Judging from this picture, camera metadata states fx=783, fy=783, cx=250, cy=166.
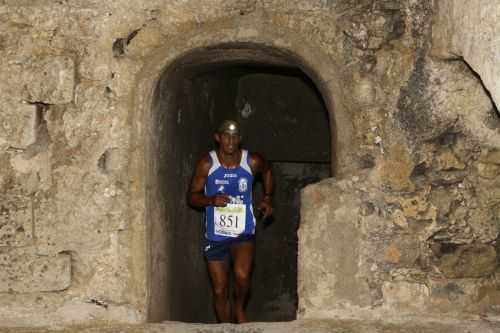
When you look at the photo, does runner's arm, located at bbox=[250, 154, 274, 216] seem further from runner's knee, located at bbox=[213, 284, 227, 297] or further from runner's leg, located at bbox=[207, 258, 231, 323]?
runner's knee, located at bbox=[213, 284, 227, 297]

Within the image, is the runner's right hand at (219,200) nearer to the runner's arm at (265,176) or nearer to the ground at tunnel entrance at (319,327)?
the runner's arm at (265,176)

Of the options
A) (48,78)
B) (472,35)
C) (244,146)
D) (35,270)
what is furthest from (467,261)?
(244,146)

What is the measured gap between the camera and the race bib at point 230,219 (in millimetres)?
5148

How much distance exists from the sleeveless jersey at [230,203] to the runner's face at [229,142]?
4.7 inches

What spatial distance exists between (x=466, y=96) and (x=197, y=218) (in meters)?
2.35

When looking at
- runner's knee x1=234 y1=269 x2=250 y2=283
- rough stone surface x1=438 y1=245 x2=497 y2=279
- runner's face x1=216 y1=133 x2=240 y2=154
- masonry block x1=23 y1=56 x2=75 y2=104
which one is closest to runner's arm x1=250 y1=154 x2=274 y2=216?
runner's face x1=216 y1=133 x2=240 y2=154

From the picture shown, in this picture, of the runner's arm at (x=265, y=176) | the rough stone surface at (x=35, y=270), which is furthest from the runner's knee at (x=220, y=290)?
the rough stone surface at (x=35, y=270)

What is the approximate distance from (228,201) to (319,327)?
113cm

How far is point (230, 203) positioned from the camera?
5133 mm

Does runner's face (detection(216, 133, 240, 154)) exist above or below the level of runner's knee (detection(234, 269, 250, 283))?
above

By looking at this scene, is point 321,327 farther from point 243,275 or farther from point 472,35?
A: point 472,35

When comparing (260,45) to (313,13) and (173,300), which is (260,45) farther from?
(173,300)

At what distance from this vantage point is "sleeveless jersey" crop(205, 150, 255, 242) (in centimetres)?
516

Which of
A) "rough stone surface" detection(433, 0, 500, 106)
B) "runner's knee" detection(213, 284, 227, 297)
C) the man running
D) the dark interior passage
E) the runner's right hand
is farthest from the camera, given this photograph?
"runner's knee" detection(213, 284, 227, 297)
